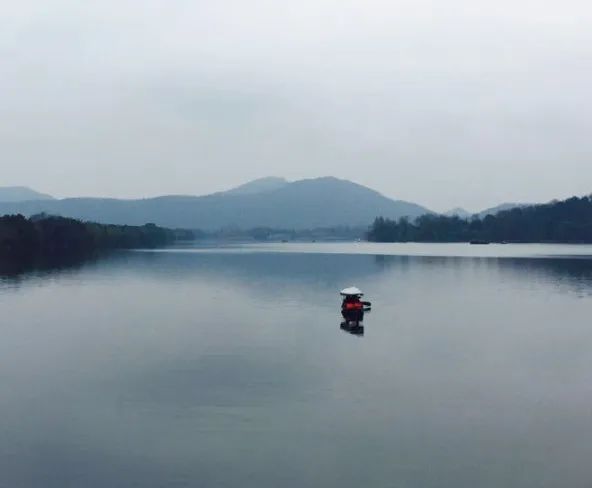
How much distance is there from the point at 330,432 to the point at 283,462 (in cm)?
240

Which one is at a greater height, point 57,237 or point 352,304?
point 57,237

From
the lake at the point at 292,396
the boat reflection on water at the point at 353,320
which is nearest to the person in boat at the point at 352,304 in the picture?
the boat reflection on water at the point at 353,320

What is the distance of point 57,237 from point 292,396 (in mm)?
112801

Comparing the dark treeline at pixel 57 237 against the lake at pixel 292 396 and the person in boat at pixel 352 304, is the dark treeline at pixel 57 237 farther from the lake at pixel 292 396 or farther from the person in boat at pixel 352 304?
the person in boat at pixel 352 304

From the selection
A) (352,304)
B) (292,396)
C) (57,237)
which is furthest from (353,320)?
(57,237)

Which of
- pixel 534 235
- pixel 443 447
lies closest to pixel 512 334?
pixel 443 447

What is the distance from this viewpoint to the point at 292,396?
2066cm

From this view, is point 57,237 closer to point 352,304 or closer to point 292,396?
point 352,304

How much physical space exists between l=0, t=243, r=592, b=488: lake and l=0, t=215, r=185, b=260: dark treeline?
215 feet

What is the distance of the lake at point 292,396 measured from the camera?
14.7 m

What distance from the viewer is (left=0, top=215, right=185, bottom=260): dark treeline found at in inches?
4126

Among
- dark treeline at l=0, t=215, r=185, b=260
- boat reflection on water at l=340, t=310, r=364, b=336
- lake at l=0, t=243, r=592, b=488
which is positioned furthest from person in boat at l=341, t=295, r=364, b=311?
dark treeline at l=0, t=215, r=185, b=260

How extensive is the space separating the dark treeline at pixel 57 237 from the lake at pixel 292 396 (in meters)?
65.4

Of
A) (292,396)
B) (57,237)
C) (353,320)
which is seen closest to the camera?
(292,396)
